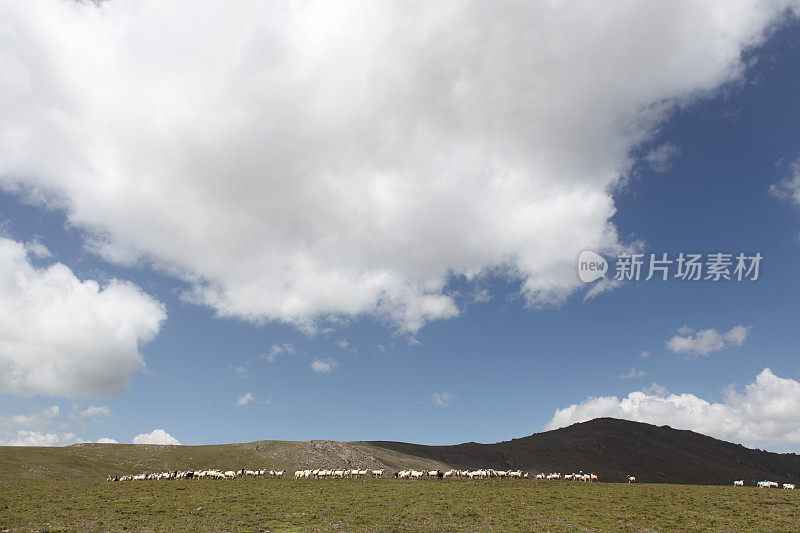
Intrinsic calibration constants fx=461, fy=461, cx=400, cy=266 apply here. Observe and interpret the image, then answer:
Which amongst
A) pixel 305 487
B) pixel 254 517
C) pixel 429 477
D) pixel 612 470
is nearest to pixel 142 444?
pixel 305 487

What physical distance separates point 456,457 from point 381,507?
319 ft

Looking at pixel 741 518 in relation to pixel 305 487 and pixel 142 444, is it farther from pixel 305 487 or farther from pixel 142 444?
pixel 142 444

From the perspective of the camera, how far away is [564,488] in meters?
61.6

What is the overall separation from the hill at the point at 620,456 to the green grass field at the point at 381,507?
250 ft

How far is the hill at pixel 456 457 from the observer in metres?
82.6

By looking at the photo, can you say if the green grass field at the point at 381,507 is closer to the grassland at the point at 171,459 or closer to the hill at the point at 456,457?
the grassland at the point at 171,459

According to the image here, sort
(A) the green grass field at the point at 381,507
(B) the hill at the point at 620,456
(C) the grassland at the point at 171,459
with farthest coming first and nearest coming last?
(B) the hill at the point at 620,456
(C) the grassland at the point at 171,459
(A) the green grass field at the point at 381,507

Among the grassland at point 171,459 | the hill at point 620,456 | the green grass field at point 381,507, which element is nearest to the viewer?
the green grass field at point 381,507

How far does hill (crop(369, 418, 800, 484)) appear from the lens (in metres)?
136

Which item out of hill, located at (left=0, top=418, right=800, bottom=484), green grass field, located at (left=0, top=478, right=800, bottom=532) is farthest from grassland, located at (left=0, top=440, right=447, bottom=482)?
green grass field, located at (left=0, top=478, right=800, bottom=532)

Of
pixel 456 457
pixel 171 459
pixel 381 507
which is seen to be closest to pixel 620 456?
pixel 456 457

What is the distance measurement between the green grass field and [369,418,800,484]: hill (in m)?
76.2

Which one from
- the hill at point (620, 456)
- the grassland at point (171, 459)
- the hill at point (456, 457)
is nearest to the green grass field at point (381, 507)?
the grassland at point (171, 459)

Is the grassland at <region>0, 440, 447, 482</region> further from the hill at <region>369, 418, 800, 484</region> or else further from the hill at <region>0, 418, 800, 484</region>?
the hill at <region>369, 418, 800, 484</region>
